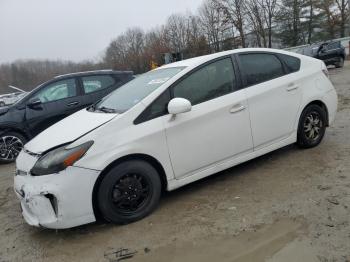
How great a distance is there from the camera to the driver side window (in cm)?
812

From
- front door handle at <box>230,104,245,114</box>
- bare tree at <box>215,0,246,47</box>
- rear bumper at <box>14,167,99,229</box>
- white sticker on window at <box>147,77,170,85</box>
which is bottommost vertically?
rear bumper at <box>14,167,99,229</box>

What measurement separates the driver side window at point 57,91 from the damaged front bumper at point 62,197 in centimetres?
472

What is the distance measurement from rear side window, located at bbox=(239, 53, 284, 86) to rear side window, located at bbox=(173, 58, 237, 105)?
23 centimetres

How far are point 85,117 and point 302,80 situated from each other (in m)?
2.94

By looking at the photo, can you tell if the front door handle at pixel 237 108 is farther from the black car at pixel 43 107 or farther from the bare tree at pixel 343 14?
the bare tree at pixel 343 14

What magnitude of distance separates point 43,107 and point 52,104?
0.63 ft

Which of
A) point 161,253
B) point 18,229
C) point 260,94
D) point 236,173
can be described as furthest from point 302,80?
point 18,229

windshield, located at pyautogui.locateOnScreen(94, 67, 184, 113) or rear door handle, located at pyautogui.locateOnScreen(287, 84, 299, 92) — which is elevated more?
windshield, located at pyautogui.locateOnScreen(94, 67, 184, 113)

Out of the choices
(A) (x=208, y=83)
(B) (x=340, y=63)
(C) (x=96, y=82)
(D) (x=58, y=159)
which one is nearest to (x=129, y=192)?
(D) (x=58, y=159)

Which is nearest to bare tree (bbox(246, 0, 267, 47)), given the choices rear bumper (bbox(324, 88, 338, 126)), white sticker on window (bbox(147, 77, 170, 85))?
rear bumper (bbox(324, 88, 338, 126))

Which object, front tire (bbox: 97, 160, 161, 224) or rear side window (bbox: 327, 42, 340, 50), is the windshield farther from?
rear side window (bbox: 327, 42, 340, 50)

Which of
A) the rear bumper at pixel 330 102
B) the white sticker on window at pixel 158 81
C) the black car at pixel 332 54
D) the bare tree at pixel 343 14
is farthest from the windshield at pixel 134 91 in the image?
the bare tree at pixel 343 14

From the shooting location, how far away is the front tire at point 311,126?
5324 millimetres

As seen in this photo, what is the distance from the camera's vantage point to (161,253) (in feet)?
10.9
